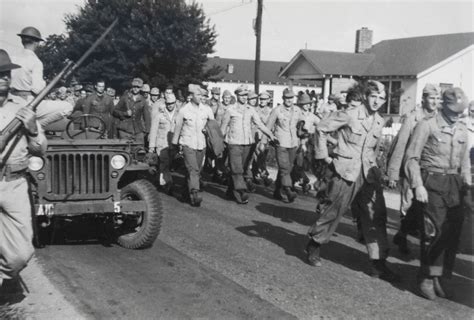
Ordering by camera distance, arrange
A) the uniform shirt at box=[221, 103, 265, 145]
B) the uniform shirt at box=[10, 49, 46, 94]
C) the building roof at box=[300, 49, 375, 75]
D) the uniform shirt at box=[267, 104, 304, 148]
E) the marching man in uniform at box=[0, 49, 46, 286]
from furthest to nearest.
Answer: the building roof at box=[300, 49, 375, 75], the uniform shirt at box=[267, 104, 304, 148], the uniform shirt at box=[221, 103, 265, 145], the uniform shirt at box=[10, 49, 46, 94], the marching man in uniform at box=[0, 49, 46, 286]

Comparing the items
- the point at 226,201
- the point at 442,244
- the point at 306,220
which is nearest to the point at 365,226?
the point at 442,244

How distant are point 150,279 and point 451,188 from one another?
3.04 metres

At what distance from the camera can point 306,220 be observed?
31.5ft

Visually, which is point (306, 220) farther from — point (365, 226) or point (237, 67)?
point (237, 67)

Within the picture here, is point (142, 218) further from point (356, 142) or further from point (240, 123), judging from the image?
point (240, 123)

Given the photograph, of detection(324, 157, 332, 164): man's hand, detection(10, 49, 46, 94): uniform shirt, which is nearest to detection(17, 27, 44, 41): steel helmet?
detection(10, 49, 46, 94): uniform shirt

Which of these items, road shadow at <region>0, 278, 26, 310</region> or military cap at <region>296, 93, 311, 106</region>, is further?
military cap at <region>296, 93, 311, 106</region>

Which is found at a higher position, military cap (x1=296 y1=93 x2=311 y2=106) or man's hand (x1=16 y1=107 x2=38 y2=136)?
military cap (x1=296 y1=93 x2=311 y2=106)

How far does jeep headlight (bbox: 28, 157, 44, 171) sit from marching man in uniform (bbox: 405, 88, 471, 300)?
4057mm

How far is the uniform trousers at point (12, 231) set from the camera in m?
4.88

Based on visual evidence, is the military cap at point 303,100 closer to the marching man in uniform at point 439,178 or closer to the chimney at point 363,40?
the marching man in uniform at point 439,178

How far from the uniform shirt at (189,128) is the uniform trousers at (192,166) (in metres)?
0.09

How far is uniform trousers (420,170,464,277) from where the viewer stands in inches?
223

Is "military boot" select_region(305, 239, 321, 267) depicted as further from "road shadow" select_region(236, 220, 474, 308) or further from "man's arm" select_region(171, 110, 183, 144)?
"man's arm" select_region(171, 110, 183, 144)
